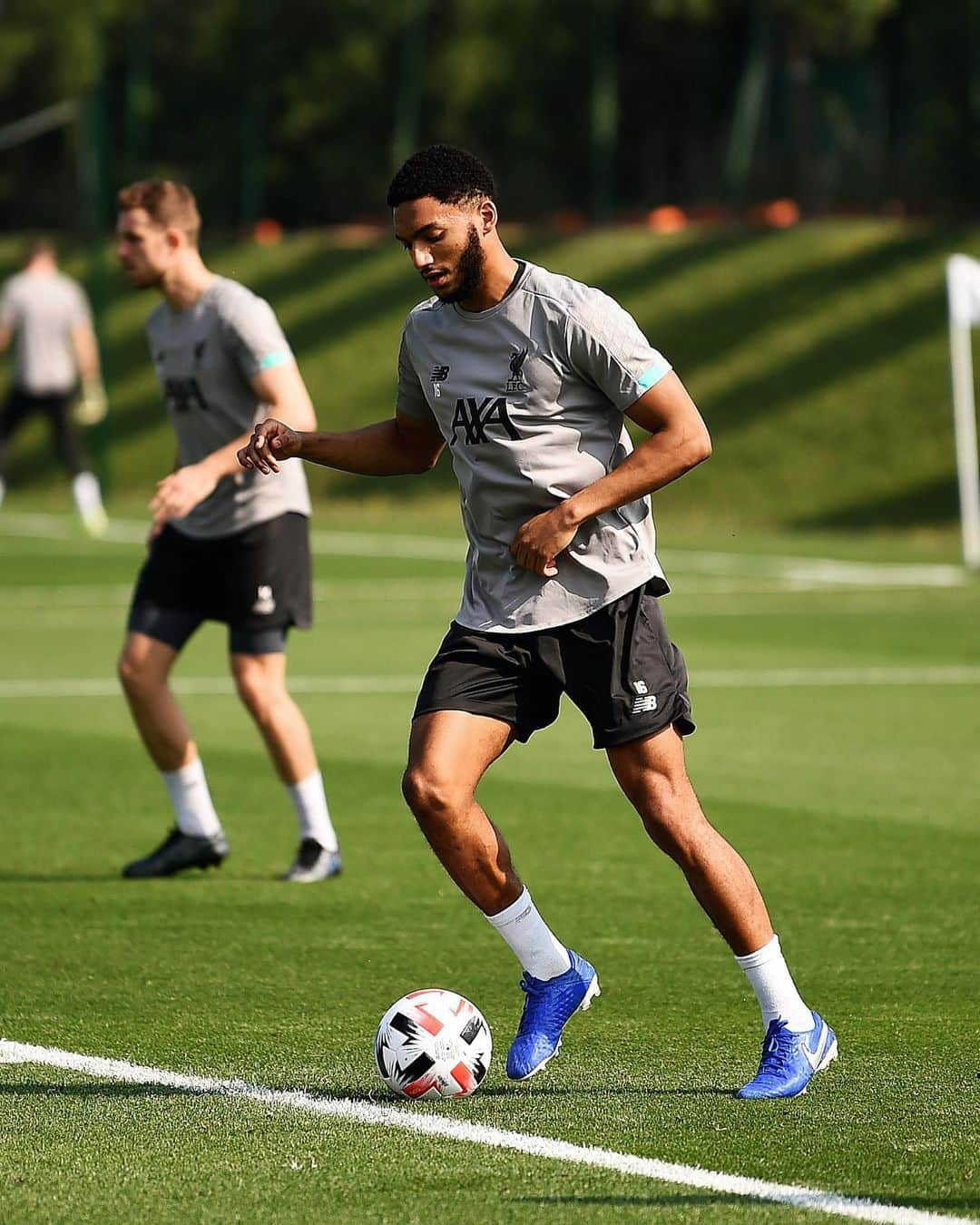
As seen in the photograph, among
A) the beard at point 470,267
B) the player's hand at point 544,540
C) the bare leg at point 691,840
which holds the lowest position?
the bare leg at point 691,840

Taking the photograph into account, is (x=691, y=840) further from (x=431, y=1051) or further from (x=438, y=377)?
(x=438, y=377)

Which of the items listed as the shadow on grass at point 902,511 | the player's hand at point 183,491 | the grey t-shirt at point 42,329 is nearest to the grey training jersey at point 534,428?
the player's hand at point 183,491

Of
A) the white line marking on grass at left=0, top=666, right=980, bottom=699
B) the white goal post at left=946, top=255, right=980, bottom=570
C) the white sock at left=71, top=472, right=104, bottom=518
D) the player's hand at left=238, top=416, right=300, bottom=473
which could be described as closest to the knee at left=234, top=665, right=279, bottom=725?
the player's hand at left=238, top=416, right=300, bottom=473

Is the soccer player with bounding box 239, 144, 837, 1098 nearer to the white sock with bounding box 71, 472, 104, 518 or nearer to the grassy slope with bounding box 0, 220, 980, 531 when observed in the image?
the white sock with bounding box 71, 472, 104, 518

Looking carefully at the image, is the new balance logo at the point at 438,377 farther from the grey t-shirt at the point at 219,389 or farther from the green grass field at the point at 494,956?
the grey t-shirt at the point at 219,389

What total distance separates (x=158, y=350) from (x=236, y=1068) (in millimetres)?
3837

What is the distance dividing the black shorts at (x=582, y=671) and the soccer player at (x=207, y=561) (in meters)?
3.04

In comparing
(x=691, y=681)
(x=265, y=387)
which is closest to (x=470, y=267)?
(x=265, y=387)

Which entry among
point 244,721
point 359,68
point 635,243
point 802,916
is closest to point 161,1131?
point 802,916

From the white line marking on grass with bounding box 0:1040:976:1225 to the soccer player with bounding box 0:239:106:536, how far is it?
783 inches

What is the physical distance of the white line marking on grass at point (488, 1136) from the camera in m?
4.64

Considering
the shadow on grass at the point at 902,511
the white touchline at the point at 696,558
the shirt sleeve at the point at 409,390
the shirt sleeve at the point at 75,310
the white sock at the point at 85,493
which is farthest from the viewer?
the shadow on grass at the point at 902,511

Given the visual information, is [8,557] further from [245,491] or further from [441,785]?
[441,785]

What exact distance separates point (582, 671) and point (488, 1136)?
1212 mm
